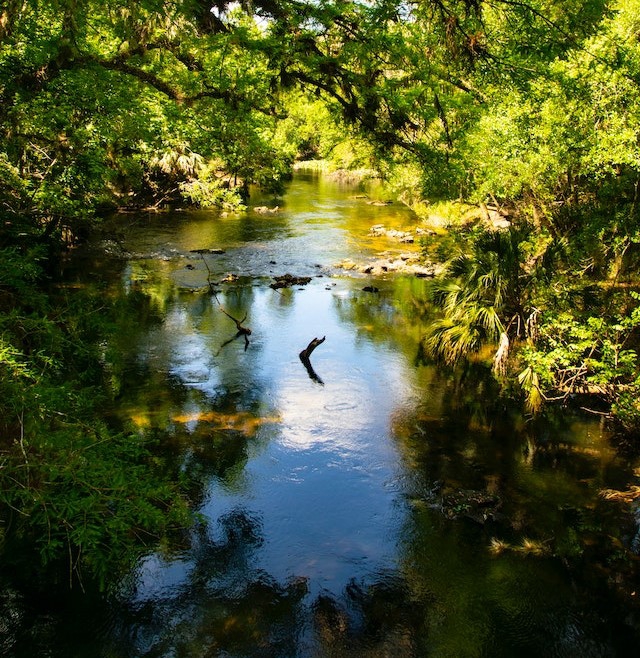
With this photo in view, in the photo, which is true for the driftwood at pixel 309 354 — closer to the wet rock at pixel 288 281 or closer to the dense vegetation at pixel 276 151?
the dense vegetation at pixel 276 151

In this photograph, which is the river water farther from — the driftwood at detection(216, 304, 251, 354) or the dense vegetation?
the dense vegetation

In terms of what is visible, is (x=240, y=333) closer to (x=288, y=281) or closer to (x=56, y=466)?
(x=288, y=281)

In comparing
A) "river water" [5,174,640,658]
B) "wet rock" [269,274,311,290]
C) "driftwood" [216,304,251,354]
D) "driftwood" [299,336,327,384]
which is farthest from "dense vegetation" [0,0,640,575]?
"wet rock" [269,274,311,290]

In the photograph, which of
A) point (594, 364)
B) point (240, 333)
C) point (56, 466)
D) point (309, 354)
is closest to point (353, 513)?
point (594, 364)

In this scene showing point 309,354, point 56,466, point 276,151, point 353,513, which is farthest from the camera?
point 309,354

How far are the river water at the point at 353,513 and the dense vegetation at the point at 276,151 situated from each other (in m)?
0.95

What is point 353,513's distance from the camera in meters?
9.41

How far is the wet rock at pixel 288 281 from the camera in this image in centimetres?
2161

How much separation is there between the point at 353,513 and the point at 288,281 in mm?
13825

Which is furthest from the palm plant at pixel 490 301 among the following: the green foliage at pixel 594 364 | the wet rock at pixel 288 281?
the wet rock at pixel 288 281

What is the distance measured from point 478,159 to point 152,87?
933 cm

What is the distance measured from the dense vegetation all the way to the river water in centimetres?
95

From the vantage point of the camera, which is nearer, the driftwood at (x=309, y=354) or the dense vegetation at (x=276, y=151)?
the dense vegetation at (x=276, y=151)

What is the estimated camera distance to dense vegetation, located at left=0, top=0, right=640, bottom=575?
509 centimetres
